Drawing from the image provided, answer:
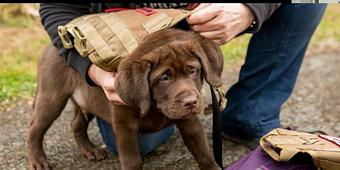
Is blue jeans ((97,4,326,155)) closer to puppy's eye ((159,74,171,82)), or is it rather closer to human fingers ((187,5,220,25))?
human fingers ((187,5,220,25))

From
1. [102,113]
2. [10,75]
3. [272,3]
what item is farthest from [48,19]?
[10,75]

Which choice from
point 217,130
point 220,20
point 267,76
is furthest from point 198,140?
point 267,76

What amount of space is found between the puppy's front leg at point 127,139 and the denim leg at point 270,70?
2.96ft

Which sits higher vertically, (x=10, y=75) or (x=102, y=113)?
(x=102, y=113)

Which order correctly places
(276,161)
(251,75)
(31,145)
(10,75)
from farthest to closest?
(10,75), (251,75), (31,145), (276,161)

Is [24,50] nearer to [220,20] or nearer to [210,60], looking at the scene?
[220,20]

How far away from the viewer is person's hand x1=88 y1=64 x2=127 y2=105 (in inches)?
99.8

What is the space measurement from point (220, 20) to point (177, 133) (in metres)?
1.07

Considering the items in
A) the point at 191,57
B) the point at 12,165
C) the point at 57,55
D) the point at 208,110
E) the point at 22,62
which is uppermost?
the point at 191,57

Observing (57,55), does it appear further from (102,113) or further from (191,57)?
(191,57)

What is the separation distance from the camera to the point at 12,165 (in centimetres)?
315

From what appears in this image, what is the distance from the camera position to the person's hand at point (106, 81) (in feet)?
8.32

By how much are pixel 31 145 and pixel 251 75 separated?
4.02ft

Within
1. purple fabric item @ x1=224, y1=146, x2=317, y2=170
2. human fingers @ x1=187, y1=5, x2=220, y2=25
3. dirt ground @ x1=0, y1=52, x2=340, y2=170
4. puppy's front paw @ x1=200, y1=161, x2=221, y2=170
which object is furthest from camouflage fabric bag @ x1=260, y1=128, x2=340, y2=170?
dirt ground @ x1=0, y1=52, x2=340, y2=170
